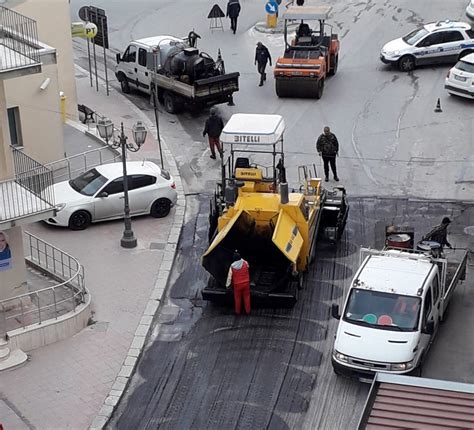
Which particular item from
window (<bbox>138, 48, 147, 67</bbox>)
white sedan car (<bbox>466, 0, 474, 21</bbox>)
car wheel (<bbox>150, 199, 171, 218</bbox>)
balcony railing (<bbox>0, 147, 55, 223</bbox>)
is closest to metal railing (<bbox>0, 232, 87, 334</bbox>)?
balcony railing (<bbox>0, 147, 55, 223</bbox>)

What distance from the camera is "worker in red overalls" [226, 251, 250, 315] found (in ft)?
68.4

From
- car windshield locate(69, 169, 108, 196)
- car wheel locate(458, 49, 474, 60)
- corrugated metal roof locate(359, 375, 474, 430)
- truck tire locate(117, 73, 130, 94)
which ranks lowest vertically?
corrugated metal roof locate(359, 375, 474, 430)

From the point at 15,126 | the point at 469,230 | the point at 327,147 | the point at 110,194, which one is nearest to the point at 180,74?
the point at 15,126

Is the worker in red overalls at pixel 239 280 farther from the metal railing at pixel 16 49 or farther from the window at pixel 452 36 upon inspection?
the window at pixel 452 36

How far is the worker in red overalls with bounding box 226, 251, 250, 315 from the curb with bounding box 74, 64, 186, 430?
180 cm

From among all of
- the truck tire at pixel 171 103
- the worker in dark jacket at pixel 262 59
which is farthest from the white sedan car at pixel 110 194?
the worker in dark jacket at pixel 262 59

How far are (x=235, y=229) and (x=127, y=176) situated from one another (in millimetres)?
4443

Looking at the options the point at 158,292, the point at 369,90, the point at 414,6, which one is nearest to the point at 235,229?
the point at 158,292

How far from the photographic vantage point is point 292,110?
3322cm

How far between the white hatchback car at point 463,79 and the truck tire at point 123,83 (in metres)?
10.6

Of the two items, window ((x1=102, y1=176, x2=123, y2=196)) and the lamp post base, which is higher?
window ((x1=102, y1=176, x2=123, y2=196))

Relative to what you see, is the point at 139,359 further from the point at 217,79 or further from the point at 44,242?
the point at 217,79

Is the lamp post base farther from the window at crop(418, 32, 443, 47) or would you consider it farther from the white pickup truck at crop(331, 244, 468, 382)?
the window at crop(418, 32, 443, 47)

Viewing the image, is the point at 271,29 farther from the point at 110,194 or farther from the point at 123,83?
the point at 110,194
